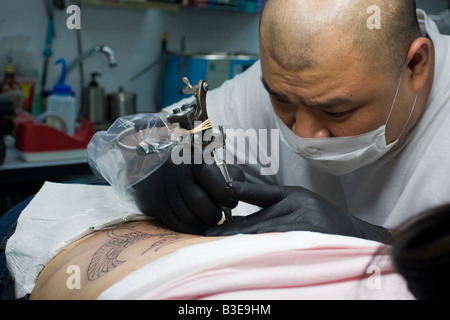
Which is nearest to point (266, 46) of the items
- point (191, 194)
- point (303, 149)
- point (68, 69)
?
point (303, 149)

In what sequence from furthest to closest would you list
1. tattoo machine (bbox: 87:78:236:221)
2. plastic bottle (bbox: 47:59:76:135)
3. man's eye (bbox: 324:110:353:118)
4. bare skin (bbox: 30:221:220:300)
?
plastic bottle (bbox: 47:59:76:135), man's eye (bbox: 324:110:353:118), tattoo machine (bbox: 87:78:236:221), bare skin (bbox: 30:221:220:300)

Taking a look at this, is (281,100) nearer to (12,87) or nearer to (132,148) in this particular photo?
(132,148)

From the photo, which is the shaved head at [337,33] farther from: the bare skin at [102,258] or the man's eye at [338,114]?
the bare skin at [102,258]

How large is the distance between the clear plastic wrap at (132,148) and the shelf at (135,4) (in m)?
1.67

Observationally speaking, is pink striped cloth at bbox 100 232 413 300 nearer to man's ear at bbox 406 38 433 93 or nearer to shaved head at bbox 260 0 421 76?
shaved head at bbox 260 0 421 76

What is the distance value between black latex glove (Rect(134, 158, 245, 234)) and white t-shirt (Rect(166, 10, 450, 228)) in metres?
0.42

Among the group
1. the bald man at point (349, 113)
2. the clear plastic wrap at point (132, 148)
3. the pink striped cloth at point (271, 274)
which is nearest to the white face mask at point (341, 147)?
the bald man at point (349, 113)

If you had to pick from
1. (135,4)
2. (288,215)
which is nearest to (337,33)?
(288,215)

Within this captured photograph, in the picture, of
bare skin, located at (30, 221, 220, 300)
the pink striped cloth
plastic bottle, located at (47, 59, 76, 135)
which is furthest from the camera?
plastic bottle, located at (47, 59, 76, 135)

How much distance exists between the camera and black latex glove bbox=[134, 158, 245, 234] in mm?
906

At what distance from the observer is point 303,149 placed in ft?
3.50

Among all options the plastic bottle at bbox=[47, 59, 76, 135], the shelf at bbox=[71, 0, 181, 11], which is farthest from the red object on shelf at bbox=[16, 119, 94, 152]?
the shelf at bbox=[71, 0, 181, 11]

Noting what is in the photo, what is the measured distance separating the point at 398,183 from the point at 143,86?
1.90 m
